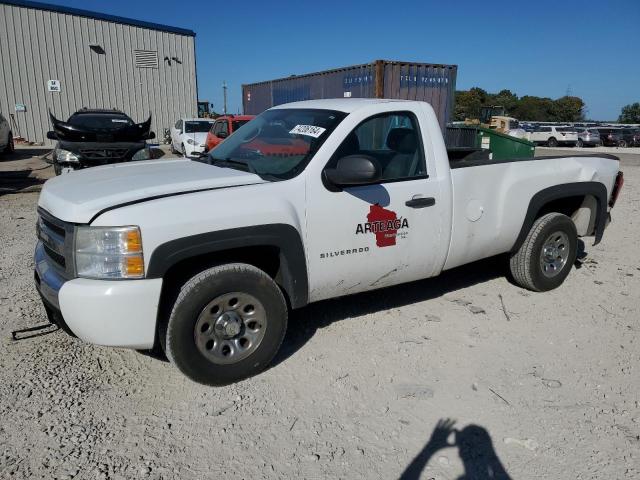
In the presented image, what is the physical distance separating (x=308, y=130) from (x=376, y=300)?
182 centimetres

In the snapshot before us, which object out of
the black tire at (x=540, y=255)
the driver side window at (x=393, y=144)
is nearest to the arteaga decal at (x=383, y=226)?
the driver side window at (x=393, y=144)

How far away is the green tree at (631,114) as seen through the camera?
189 ft

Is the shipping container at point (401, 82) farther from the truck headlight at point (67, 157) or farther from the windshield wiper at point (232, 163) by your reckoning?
the windshield wiper at point (232, 163)

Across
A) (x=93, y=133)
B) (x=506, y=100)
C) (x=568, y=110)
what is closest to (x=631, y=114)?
(x=568, y=110)

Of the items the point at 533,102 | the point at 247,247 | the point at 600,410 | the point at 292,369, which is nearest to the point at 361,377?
the point at 292,369

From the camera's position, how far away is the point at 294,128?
3789mm

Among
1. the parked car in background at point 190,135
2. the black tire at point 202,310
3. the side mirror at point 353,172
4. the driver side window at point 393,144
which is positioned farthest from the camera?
the parked car in background at point 190,135

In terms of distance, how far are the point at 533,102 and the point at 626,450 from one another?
73997mm

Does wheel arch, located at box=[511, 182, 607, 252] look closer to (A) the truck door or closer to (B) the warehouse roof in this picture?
(A) the truck door

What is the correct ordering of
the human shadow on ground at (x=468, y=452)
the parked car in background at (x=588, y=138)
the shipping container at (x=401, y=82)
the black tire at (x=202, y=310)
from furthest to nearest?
the parked car in background at (x=588, y=138)
the shipping container at (x=401, y=82)
the black tire at (x=202, y=310)
the human shadow on ground at (x=468, y=452)

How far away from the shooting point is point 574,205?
521cm

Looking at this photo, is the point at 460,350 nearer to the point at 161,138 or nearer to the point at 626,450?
the point at 626,450

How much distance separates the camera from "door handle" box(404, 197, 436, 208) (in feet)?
12.1

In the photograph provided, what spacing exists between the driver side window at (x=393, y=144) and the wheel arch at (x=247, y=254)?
94 cm
